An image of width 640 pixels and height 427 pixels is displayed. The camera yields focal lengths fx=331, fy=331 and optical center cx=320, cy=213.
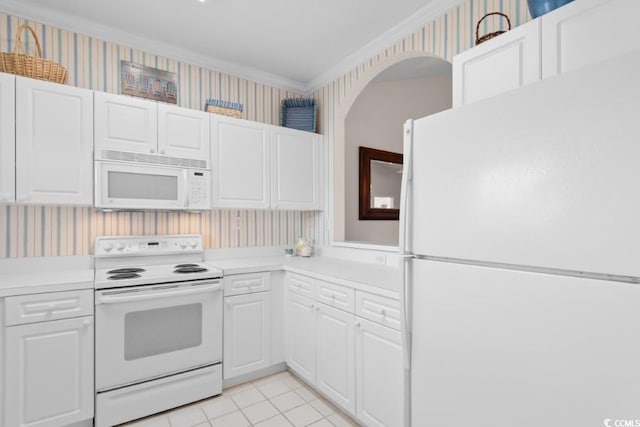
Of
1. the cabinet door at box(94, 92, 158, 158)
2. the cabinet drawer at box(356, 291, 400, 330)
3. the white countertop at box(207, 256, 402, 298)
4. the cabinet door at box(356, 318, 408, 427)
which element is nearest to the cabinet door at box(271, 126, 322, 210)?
the white countertop at box(207, 256, 402, 298)

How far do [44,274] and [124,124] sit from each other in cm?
113

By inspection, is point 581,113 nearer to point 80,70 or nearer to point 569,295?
point 569,295

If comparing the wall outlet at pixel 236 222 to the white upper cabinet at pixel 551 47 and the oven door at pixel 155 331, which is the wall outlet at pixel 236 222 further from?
the white upper cabinet at pixel 551 47

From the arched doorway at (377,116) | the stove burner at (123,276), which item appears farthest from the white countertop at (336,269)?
the stove burner at (123,276)

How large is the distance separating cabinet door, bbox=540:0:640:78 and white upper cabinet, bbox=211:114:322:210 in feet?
7.14

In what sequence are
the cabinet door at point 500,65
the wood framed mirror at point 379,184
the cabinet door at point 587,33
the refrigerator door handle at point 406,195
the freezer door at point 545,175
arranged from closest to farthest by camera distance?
the freezer door at point 545,175, the cabinet door at point 587,33, the cabinet door at point 500,65, the refrigerator door handle at point 406,195, the wood framed mirror at point 379,184

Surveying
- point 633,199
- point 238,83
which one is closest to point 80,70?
point 238,83

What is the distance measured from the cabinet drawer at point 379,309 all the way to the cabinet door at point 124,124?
1.84 m

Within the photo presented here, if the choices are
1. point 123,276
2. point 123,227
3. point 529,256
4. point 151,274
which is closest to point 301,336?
point 151,274

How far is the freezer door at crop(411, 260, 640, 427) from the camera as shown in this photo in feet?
2.79

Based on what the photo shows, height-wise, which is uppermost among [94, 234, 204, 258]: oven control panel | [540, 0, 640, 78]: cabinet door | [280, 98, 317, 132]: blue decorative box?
[280, 98, 317, 132]: blue decorative box

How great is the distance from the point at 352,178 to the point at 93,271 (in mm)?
2416

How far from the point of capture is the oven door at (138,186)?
2240mm

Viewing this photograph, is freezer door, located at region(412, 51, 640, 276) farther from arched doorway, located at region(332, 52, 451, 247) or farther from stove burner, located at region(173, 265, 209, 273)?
arched doorway, located at region(332, 52, 451, 247)
